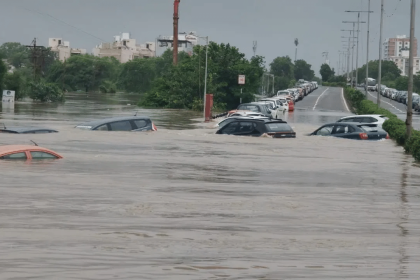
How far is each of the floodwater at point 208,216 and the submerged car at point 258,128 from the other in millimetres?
4455

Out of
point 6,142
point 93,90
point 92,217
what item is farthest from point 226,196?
point 93,90

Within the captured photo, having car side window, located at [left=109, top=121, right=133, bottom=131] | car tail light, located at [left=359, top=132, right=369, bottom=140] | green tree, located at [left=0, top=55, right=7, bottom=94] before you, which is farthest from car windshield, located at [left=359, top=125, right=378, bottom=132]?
green tree, located at [left=0, top=55, right=7, bottom=94]

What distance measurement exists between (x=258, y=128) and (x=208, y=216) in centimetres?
1937

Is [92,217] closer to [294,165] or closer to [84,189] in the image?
[84,189]

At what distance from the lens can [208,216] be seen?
16.5 metres

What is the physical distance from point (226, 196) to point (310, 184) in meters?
3.89

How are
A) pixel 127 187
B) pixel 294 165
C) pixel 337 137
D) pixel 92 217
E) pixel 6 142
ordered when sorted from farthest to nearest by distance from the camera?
pixel 337 137 < pixel 6 142 < pixel 294 165 < pixel 127 187 < pixel 92 217

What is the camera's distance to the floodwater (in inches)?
476

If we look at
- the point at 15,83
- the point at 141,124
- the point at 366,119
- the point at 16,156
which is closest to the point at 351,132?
the point at 366,119

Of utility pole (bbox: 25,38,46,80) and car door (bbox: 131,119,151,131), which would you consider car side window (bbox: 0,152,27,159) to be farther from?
utility pole (bbox: 25,38,46,80)

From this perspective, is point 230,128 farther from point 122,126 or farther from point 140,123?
point 122,126

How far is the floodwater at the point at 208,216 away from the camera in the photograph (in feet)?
39.7

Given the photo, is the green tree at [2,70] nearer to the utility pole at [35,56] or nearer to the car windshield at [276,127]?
the utility pole at [35,56]

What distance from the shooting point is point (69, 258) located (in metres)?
12.3
